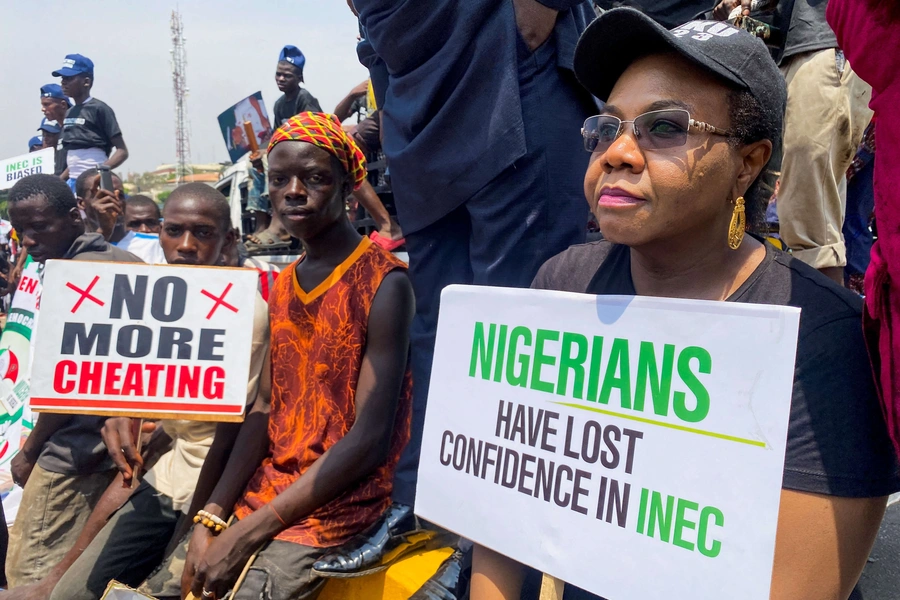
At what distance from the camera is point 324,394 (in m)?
2.51

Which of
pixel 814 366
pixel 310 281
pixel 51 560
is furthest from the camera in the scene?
pixel 51 560

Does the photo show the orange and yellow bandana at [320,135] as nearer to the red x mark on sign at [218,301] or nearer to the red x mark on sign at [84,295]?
the red x mark on sign at [218,301]

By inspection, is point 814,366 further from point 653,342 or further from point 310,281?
point 310,281

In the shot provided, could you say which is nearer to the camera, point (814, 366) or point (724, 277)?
point (814, 366)

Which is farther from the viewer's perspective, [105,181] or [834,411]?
[105,181]

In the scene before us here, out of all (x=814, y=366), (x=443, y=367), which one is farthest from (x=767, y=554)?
(x=443, y=367)

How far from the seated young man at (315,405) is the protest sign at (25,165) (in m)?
5.54

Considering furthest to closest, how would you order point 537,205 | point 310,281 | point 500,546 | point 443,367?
point 310,281 → point 537,205 → point 443,367 → point 500,546

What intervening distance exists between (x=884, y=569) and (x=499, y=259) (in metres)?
1.58

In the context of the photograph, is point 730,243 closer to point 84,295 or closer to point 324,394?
point 324,394

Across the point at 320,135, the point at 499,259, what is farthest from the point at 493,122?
the point at 320,135

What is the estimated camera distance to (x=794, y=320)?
1124 millimetres

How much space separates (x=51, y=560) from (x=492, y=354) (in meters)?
2.75

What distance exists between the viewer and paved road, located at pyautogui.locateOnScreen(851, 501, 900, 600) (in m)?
2.30
